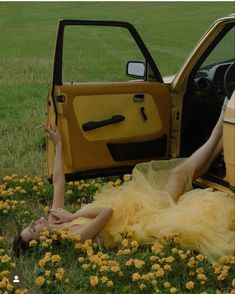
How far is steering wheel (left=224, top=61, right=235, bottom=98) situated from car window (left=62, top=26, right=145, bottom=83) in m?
8.20

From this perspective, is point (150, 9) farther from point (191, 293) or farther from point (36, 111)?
point (191, 293)

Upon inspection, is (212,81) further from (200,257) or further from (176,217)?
(200,257)

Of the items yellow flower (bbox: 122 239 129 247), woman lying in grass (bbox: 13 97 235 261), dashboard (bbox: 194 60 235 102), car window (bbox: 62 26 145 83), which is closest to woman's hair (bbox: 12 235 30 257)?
woman lying in grass (bbox: 13 97 235 261)

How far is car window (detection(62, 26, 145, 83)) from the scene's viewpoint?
14773mm

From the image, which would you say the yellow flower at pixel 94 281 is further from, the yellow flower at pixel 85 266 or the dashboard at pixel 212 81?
the dashboard at pixel 212 81

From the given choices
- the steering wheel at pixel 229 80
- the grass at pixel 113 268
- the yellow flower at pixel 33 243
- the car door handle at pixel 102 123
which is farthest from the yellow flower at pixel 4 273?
the steering wheel at pixel 229 80

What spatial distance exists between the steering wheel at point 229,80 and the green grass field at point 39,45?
6.80ft

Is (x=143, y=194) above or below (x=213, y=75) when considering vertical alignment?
below

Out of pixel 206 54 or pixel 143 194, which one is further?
pixel 206 54

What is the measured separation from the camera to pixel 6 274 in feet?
12.6

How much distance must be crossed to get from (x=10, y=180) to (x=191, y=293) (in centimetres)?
265

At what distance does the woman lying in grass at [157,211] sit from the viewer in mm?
4348

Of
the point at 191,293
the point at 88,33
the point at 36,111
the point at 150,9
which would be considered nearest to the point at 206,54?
the point at 191,293

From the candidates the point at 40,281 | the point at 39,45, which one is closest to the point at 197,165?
the point at 40,281
